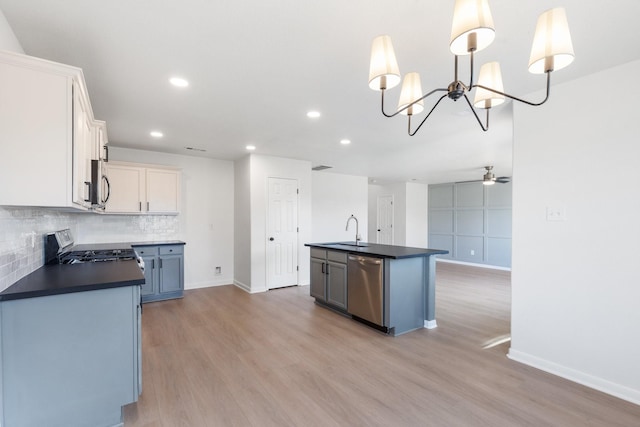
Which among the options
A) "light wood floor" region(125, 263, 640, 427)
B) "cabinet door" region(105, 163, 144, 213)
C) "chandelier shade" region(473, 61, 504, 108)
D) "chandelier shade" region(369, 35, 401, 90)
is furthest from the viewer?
"cabinet door" region(105, 163, 144, 213)

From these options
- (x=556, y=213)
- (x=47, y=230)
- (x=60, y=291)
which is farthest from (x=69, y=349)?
(x=556, y=213)

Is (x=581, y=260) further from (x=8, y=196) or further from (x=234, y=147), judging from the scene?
(x=234, y=147)

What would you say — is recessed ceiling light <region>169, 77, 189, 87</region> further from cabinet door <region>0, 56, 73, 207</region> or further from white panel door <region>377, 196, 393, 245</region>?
white panel door <region>377, 196, 393, 245</region>

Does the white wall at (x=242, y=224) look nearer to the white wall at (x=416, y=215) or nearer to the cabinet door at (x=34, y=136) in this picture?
the cabinet door at (x=34, y=136)

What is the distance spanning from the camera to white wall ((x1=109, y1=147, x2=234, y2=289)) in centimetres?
544

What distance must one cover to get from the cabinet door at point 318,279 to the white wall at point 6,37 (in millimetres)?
3618

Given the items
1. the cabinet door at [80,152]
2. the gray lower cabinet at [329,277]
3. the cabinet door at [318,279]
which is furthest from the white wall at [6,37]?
the cabinet door at [318,279]

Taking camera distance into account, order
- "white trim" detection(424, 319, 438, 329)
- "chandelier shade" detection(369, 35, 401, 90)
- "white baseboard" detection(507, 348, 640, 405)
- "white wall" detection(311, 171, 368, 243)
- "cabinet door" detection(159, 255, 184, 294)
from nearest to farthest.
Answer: "chandelier shade" detection(369, 35, 401, 90) → "white baseboard" detection(507, 348, 640, 405) → "white trim" detection(424, 319, 438, 329) → "cabinet door" detection(159, 255, 184, 294) → "white wall" detection(311, 171, 368, 243)

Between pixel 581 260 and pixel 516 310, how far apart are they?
27.9 inches

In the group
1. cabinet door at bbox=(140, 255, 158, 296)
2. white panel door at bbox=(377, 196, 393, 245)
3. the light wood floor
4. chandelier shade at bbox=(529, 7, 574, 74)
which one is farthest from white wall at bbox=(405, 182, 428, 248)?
chandelier shade at bbox=(529, 7, 574, 74)

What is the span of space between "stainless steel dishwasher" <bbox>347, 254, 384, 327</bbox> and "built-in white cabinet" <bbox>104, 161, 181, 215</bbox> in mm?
3174

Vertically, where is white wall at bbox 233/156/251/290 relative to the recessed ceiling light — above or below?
below

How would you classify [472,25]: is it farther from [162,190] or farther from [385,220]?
[385,220]

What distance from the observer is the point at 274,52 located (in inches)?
84.2
